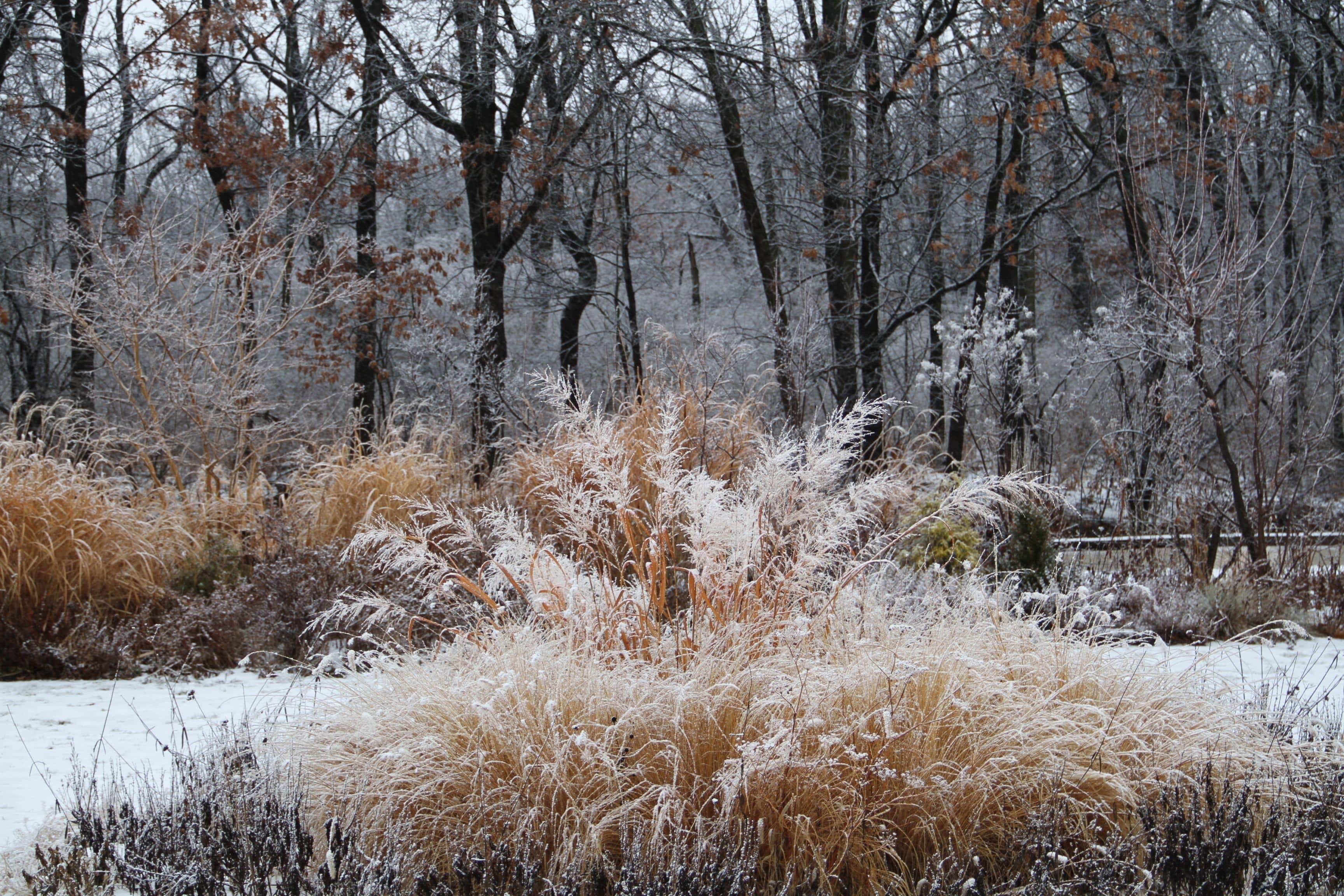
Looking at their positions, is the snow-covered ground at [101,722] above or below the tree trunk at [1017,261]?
below

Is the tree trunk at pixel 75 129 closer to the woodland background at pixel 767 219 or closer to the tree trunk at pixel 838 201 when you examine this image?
the woodland background at pixel 767 219

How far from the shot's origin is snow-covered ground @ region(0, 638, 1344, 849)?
11.0 feet

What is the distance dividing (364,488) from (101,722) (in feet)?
9.99

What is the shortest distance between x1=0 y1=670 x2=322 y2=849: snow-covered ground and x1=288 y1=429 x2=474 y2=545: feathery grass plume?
1.77 m

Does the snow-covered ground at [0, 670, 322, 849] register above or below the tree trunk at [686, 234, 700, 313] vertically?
below

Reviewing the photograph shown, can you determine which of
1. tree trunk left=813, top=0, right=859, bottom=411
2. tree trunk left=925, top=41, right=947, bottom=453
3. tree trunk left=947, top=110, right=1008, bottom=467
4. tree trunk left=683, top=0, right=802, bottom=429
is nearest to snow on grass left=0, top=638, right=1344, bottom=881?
tree trunk left=947, top=110, right=1008, bottom=467

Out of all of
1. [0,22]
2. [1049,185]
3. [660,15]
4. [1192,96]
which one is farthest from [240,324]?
[1192,96]

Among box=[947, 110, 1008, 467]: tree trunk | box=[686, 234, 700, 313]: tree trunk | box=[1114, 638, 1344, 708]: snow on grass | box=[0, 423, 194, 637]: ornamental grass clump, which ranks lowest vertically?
box=[1114, 638, 1344, 708]: snow on grass

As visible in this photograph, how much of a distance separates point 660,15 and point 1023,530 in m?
7.13

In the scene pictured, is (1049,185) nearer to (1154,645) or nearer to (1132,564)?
(1132,564)

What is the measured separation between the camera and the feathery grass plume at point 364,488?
22.2ft

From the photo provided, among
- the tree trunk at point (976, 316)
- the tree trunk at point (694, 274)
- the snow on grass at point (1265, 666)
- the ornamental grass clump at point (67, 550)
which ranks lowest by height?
the snow on grass at point (1265, 666)

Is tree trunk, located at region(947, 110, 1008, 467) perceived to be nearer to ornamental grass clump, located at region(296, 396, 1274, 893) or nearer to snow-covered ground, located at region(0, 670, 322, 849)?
ornamental grass clump, located at region(296, 396, 1274, 893)

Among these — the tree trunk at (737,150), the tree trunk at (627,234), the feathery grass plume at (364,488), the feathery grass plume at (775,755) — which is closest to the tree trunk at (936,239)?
the tree trunk at (737,150)
